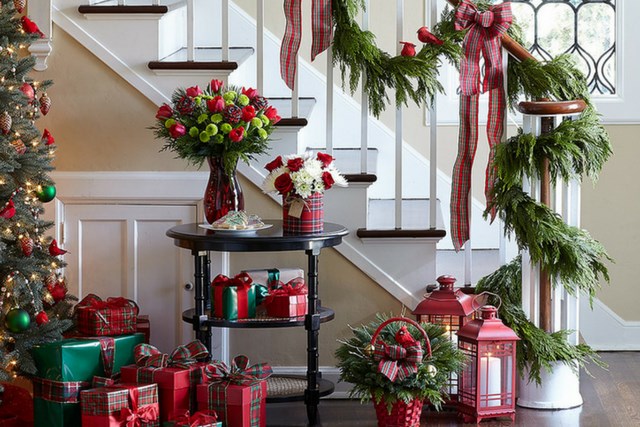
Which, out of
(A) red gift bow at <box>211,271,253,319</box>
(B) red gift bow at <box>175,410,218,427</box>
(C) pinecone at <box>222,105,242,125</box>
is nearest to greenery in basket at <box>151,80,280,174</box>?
(C) pinecone at <box>222,105,242,125</box>

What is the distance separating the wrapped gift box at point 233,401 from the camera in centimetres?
332

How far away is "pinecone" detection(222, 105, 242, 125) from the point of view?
137 inches

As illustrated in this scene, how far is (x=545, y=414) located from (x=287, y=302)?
1036 millimetres

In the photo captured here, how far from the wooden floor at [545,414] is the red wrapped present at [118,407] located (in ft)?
1.71

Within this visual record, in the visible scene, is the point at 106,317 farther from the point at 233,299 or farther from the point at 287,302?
the point at 287,302

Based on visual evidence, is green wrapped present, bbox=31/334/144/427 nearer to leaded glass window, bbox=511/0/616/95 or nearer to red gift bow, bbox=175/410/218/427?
red gift bow, bbox=175/410/218/427

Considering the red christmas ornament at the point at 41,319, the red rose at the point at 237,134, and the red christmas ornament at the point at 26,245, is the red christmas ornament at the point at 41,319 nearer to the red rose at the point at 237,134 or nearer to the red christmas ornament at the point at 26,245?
the red christmas ornament at the point at 26,245

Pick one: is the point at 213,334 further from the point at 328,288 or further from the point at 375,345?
the point at 375,345

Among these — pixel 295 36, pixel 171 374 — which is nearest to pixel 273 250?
pixel 171 374

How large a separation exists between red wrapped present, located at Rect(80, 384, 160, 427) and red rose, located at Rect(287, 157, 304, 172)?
85 cm

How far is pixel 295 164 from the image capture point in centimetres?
346

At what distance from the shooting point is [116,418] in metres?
3.27

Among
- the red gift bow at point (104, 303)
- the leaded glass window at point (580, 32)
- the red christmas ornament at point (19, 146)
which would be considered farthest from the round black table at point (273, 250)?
the leaded glass window at point (580, 32)

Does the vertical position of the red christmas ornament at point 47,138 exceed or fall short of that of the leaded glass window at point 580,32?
it falls short
